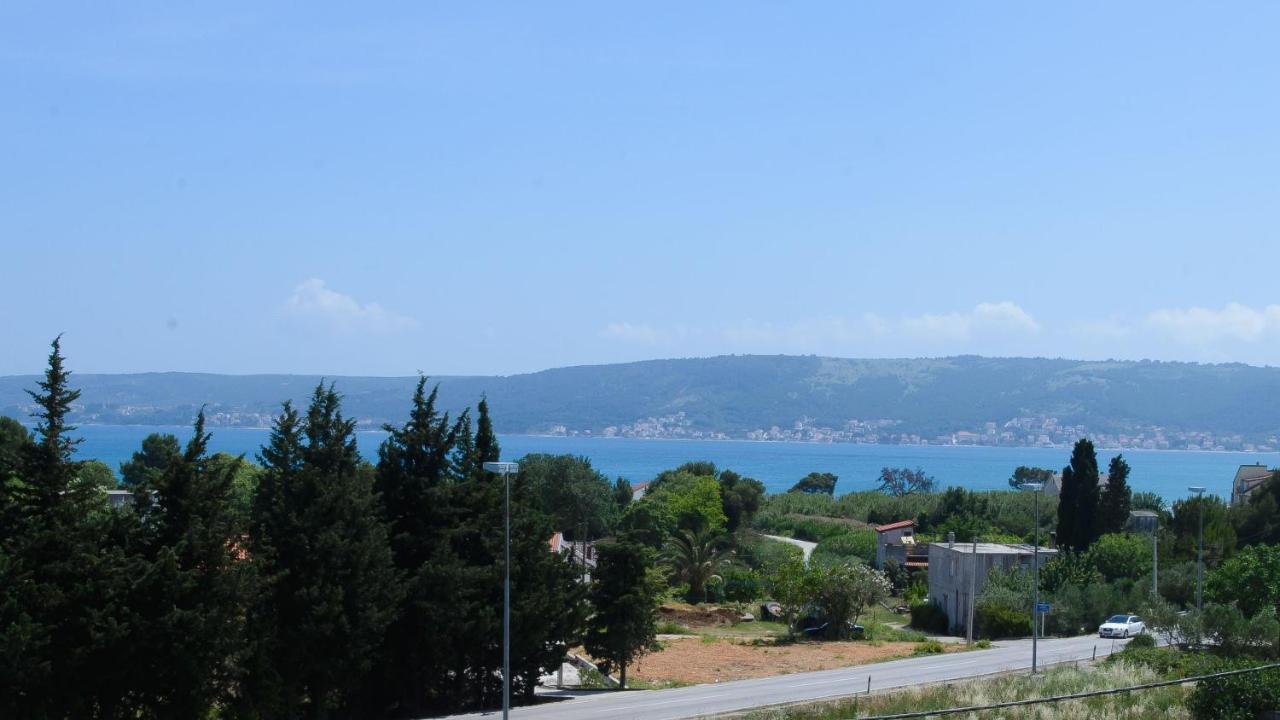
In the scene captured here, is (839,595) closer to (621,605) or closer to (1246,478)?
(621,605)

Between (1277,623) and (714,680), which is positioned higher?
(1277,623)

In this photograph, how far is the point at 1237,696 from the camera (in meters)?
25.6

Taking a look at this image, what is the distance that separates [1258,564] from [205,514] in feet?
121

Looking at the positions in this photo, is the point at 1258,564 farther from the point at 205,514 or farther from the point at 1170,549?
the point at 205,514

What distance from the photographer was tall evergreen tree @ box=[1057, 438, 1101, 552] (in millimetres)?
69500

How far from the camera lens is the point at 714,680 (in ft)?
136

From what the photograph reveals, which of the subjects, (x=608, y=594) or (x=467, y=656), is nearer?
(x=467, y=656)

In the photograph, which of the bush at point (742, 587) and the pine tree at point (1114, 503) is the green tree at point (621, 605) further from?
the pine tree at point (1114, 503)

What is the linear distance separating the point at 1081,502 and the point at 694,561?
21292 mm

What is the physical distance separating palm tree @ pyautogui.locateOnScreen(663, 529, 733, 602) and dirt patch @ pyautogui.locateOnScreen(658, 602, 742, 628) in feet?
16.4

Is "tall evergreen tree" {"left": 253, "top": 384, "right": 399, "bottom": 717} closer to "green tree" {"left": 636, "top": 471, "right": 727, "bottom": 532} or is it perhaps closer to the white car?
the white car

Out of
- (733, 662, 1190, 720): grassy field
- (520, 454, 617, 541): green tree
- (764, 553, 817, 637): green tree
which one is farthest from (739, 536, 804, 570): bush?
(733, 662, 1190, 720): grassy field

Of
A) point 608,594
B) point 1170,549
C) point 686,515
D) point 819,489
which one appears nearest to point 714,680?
point 608,594

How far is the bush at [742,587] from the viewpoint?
228 ft
